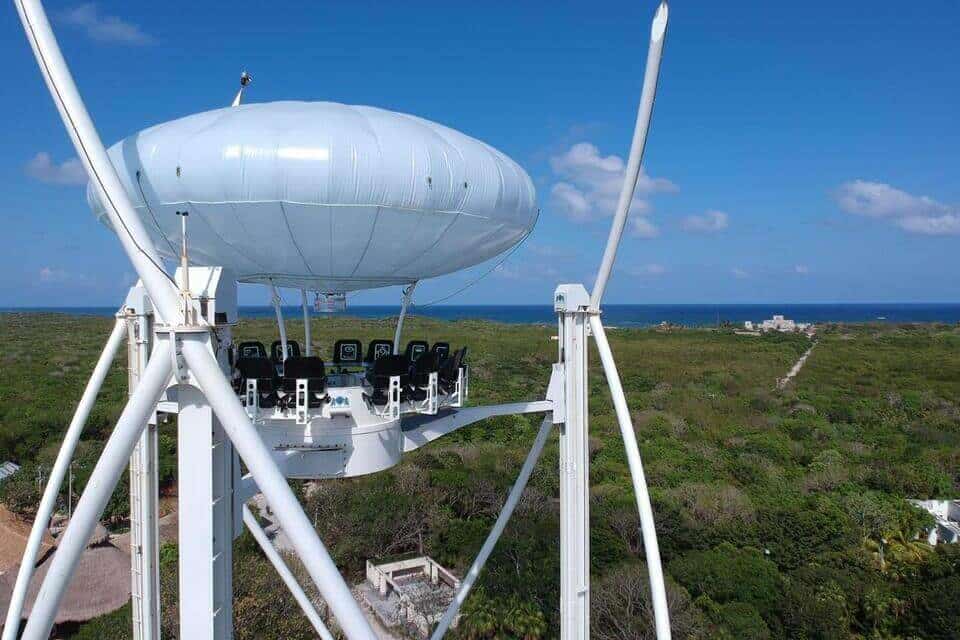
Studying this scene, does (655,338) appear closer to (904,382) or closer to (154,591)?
(904,382)

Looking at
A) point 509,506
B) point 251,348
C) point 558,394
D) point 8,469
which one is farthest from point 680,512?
point 8,469

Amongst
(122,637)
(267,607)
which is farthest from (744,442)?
(122,637)

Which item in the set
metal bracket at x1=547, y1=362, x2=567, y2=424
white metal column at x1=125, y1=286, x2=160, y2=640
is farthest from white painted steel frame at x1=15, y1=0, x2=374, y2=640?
metal bracket at x1=547, y1=362, x2=567, y2=424

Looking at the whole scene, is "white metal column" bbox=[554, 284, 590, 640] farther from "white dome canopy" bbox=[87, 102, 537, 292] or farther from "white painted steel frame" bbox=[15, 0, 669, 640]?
"white painted steel frame" bbox=[15, 0, 669, 640]

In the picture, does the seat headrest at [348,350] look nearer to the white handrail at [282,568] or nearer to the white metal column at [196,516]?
the white handrail at [282,568]

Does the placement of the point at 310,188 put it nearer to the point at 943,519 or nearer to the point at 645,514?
the point at 645,514

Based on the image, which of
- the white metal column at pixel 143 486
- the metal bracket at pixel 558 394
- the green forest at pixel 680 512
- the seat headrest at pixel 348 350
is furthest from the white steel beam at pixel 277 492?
the green forest at pixel 680 512
